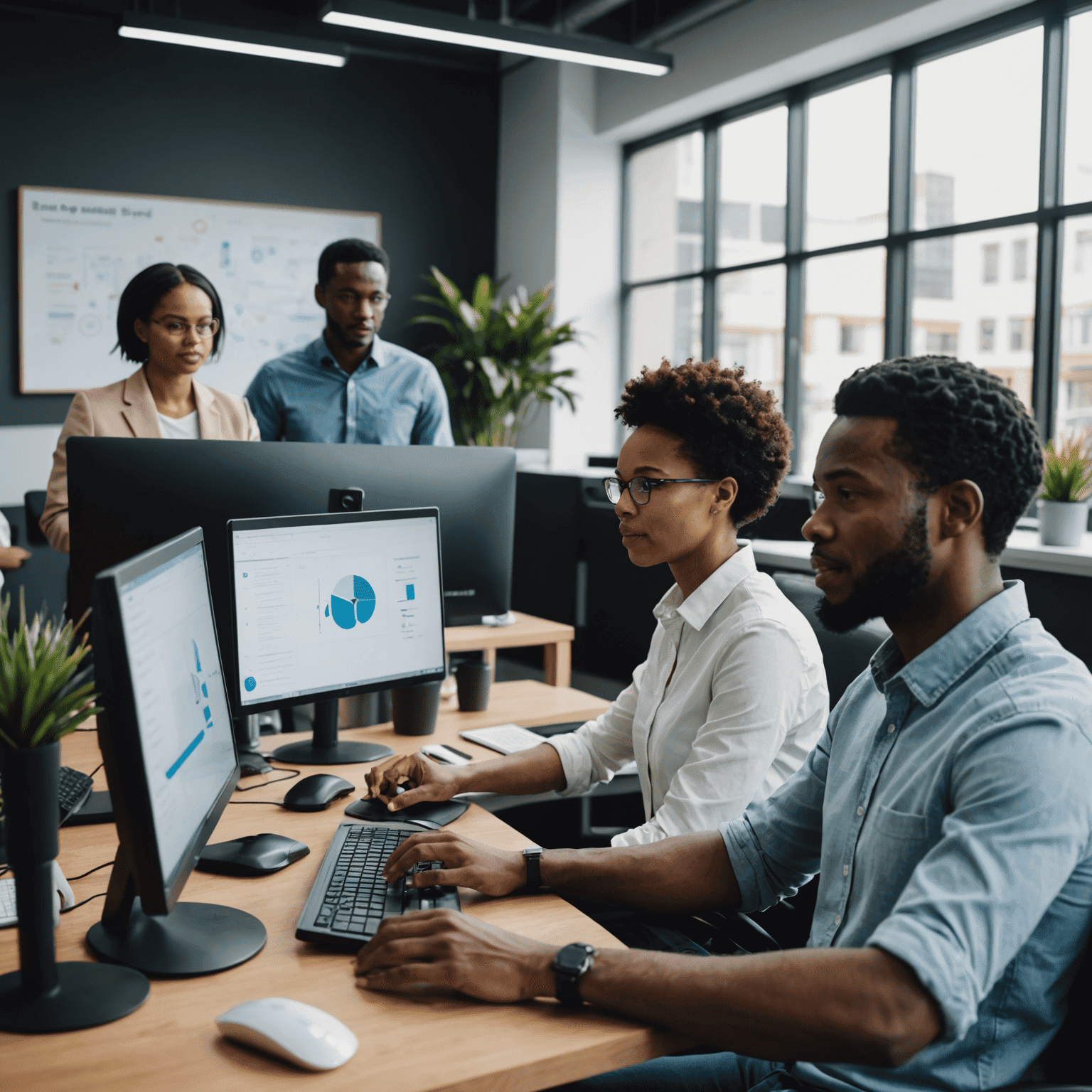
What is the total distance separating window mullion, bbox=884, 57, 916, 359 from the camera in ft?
14.2

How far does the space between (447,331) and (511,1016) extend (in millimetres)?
5224

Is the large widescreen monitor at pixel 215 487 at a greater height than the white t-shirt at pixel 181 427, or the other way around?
the white t-shirt at pixel 181 427

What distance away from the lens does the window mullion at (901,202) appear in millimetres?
4340

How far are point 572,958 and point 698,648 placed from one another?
2.21 feet

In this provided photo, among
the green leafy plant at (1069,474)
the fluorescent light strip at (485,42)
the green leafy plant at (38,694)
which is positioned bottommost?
the green leafy plant at (38,694)

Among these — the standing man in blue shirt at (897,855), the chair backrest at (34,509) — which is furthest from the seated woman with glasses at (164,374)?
the chair backrest at (34,509)

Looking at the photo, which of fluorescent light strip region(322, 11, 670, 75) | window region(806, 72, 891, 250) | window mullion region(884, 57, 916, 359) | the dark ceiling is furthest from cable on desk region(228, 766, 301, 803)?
the dark ceiling

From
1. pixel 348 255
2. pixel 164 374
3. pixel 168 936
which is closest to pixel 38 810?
pixel 168 936

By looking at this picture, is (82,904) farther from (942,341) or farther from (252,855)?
(942,341)

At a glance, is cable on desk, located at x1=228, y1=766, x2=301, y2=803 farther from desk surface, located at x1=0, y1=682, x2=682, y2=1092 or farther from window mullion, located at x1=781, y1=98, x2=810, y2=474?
window mullion, located at x1=781, y1=98, x2=810, y2=474

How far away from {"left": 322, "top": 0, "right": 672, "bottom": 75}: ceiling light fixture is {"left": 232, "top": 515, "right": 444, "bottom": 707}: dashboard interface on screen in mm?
2751

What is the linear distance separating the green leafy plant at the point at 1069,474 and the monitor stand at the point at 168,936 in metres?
2.48

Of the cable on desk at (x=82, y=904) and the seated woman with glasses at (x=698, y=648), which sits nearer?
the cable on desk at (x=82, y=904)

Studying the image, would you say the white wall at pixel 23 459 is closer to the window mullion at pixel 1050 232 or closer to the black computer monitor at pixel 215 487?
the black computer monitor at pixel 215 487
